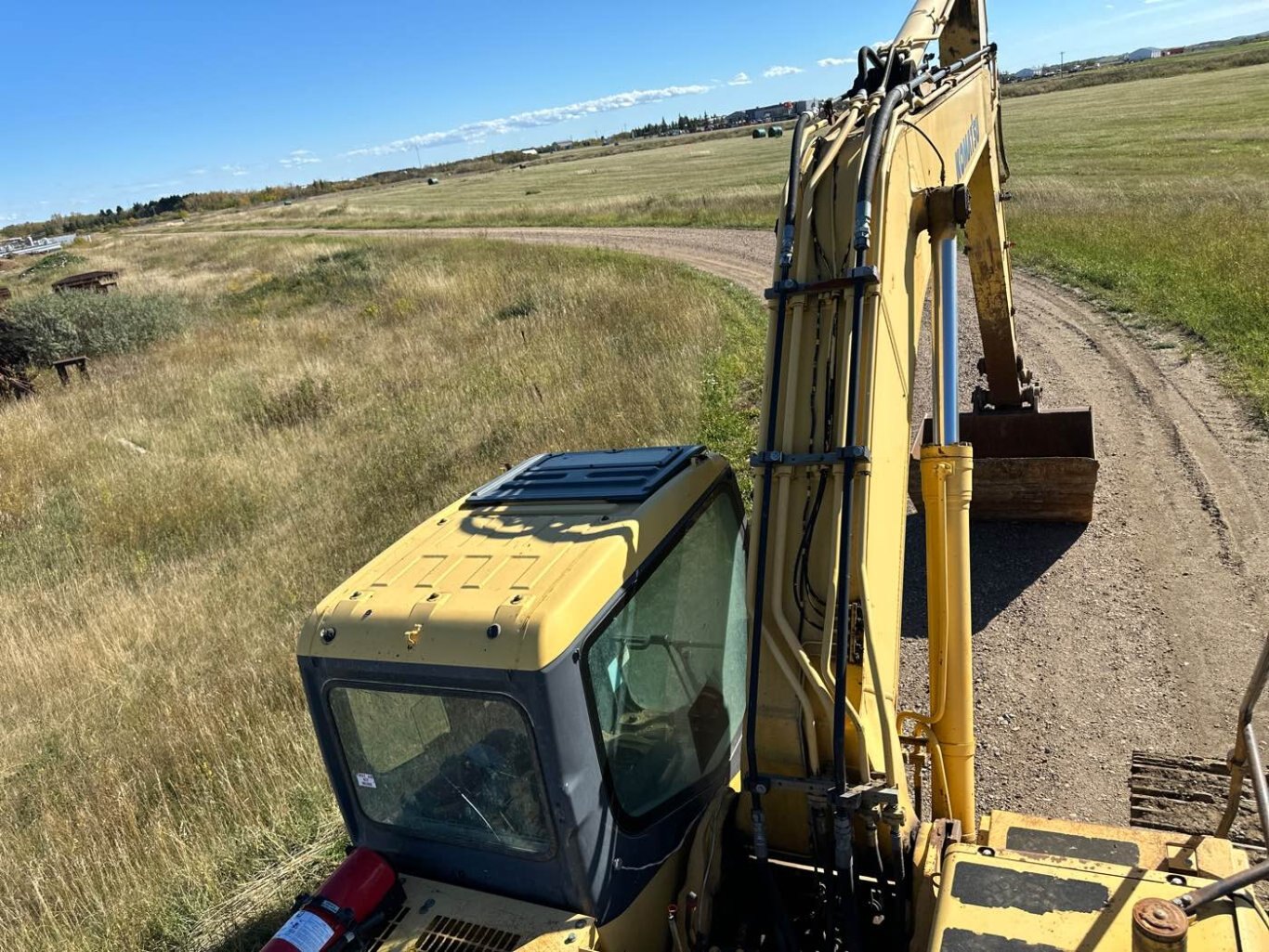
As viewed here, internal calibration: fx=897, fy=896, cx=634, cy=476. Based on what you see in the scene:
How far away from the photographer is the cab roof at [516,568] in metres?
2.59

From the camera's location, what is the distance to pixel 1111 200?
69.0 ft

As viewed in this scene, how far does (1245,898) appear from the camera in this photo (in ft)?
7.17

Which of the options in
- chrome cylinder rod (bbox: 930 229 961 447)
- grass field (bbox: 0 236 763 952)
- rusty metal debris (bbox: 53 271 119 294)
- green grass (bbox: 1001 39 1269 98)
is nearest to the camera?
chrome cylinder rod (bbox: 930 229 961 447)

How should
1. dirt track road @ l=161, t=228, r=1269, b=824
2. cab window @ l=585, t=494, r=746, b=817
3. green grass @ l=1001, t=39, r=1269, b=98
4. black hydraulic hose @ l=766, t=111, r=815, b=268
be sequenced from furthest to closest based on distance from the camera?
green grass @ l=1001, t=39, r=1269, b=98, dirt track road @ l=161, t=228, r=1269, b=824, black hydraulic hose @ l=766, t=111, r=815, b=268, cab window @ l=585, t=494, r=746, b=817

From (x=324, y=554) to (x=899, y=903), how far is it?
7.89m

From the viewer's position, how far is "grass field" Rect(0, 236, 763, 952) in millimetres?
5379

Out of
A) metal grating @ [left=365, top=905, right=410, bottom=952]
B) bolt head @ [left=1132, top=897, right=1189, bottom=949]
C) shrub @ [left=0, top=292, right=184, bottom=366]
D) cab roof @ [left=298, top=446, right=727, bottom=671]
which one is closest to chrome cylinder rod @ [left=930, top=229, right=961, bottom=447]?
cab roof @ [left=298, top=446, right=727, bottom=671]

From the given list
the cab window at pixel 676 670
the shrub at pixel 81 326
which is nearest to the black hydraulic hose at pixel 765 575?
the cab window at pixel 676 670

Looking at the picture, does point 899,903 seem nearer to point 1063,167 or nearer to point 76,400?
point 76,400

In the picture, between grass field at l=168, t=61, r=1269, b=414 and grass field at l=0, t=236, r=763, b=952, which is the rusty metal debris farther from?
grass field at l=168, t=61, r=1269, b=414

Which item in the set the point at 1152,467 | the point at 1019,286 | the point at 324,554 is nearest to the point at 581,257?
the point at 1019,286

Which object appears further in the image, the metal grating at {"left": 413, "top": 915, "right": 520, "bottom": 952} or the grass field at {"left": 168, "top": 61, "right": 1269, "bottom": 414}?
the grass field at {"left": 168, "top": 61, "right": 1269, "bottom": 414}

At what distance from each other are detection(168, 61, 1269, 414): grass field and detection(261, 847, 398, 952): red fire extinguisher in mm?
9540

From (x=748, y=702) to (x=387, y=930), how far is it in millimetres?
1355
